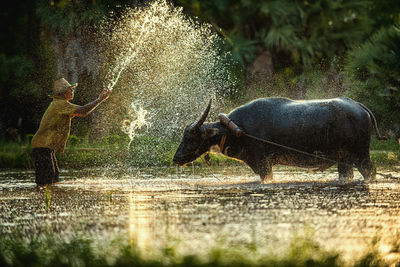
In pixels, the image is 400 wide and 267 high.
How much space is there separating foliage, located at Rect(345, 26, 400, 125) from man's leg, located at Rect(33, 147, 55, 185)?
343 inches

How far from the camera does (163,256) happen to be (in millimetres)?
5020

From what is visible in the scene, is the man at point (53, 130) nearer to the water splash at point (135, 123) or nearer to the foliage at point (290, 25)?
the water splash at point (135, 123)

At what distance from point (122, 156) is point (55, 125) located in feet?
17.5

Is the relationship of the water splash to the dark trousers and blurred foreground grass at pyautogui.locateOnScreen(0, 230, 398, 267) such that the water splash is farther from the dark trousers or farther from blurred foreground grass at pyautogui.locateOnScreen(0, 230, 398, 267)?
blurred foreground grass at pyautogui.locateOnScreen(0, 230, 398, 267)

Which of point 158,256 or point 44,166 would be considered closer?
point 158,256

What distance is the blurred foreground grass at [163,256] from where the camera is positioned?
4758mm

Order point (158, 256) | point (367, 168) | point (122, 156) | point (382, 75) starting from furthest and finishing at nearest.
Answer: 1. point (382, 75)
2. point (122, 156)
3. point (367, 168)
4. point (158, 256)

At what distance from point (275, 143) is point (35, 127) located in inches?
608

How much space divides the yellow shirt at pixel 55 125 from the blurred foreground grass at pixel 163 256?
16.0 feet

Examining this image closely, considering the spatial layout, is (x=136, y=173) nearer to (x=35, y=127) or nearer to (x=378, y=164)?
(x=378, y=164)

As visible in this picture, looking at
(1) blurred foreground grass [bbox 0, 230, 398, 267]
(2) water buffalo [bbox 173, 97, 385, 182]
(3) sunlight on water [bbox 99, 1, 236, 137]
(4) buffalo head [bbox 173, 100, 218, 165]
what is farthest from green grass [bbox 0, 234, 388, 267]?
(3) sunlight on water [bbox 99, 1, 236, 137]

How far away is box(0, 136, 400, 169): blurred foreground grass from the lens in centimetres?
1483

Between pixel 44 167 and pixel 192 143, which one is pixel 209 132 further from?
pixel 44 167

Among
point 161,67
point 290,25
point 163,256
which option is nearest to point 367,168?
point 163,256
